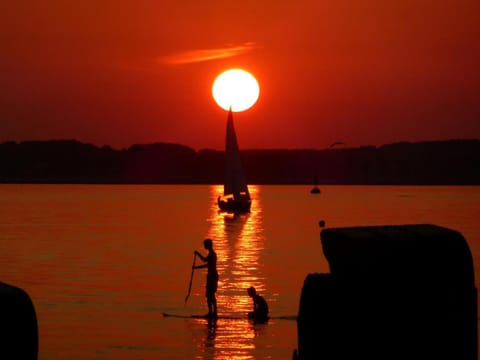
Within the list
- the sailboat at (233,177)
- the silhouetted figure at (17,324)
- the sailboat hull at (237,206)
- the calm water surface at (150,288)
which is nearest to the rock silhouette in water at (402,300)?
the silhouetted figure at (17,324)

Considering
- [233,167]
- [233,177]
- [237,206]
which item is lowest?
[237,206]

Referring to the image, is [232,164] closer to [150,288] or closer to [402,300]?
[150,288]

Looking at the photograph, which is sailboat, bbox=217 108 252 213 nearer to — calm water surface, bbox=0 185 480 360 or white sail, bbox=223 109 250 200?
white sail, bbox=223 109 250 200

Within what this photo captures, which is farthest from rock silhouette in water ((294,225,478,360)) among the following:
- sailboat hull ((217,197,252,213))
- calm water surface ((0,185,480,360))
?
sailboat hull ((217,197,252,213))

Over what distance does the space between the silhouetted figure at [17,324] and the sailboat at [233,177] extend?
86721 millimetres

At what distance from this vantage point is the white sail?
300 ft

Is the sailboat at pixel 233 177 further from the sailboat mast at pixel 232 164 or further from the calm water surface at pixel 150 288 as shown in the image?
the calm water surface at pixel 150 288

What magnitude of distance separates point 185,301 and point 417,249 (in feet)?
87.1

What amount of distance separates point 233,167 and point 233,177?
6.27 feet

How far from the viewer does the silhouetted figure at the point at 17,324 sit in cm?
411

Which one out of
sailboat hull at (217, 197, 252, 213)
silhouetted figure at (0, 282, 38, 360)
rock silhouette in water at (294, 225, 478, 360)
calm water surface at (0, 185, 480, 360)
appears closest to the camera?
silhouetted figure at (0, 282, 38, 360)

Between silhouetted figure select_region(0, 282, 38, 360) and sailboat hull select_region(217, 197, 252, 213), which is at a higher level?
silhouetted figure select_region(0, 282, 38, 360)

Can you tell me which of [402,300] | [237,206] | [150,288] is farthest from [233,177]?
[402,300]

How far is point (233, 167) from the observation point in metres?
93.2
